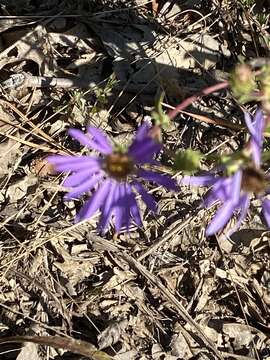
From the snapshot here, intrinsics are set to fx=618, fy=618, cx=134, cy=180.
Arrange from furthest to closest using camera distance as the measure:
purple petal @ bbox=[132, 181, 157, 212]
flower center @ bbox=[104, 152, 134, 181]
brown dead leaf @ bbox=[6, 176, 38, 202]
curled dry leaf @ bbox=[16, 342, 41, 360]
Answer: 1. brown dead leaf @ bbox=[6, 176, 38, 202]
2. curled dry leaf @ bbox=[16, 342, 41, 360]
3. purple petal @ bbox=[132, 181, 157, 212]
4. flower center @ bbox=[104, 152, 134, 181]

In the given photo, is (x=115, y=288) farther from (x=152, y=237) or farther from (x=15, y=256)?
(x=15, y=256)

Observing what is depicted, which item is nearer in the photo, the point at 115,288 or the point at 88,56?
→ the point at 115,288

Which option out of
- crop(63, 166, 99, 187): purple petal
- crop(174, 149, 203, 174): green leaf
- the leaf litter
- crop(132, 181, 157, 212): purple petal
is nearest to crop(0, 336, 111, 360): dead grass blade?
the leaf litter

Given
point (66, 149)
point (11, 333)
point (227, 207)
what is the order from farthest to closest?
1. point (66, 149)
2. point (11, 333)
3. point (227, 207)

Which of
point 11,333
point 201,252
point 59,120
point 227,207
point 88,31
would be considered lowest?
point 201,252

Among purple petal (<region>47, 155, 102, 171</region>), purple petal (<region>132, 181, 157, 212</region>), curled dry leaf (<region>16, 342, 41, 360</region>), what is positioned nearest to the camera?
purple petal (<region>47, 155, 102, 171</region>)

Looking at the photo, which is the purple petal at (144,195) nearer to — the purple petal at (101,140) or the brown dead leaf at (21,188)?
the purple petal at (101,140)

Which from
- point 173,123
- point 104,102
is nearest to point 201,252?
point 173,123

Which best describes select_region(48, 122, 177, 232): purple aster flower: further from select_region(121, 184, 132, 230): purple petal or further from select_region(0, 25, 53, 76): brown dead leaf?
select_region(0, 25, 53, 76): brown dead leaf
